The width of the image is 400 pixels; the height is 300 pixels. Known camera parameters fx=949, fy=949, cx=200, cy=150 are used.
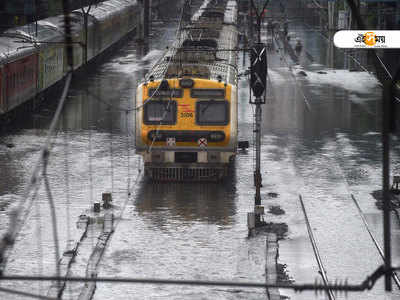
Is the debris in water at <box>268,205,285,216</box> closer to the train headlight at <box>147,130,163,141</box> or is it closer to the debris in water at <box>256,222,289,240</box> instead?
the debris in water at <box>256,222,289,240</box>

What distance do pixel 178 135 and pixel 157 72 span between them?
1905 mm

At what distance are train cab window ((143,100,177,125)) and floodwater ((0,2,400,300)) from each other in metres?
1.57

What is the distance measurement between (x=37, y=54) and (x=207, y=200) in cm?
1360

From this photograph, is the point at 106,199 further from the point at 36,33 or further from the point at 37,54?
the point at 36,33

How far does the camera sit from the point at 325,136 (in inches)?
1159

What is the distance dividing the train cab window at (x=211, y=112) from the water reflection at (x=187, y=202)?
1.60 meters

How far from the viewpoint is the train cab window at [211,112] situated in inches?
864

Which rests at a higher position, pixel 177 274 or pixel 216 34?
pixel 216 34

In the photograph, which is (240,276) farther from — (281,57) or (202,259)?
(281,57)

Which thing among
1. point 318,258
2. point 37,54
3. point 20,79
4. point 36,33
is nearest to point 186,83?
point 318,258

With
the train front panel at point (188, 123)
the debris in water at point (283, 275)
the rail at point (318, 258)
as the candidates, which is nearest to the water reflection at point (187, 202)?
the train front panel at point (188, 123)

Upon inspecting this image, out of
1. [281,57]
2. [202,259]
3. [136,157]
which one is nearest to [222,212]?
[202,259]

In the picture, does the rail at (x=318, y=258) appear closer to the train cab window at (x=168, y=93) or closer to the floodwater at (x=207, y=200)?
the floodwater at (x=207, y=200)

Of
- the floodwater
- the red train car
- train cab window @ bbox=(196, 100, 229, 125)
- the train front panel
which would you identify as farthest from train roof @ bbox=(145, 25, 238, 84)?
the red train car
